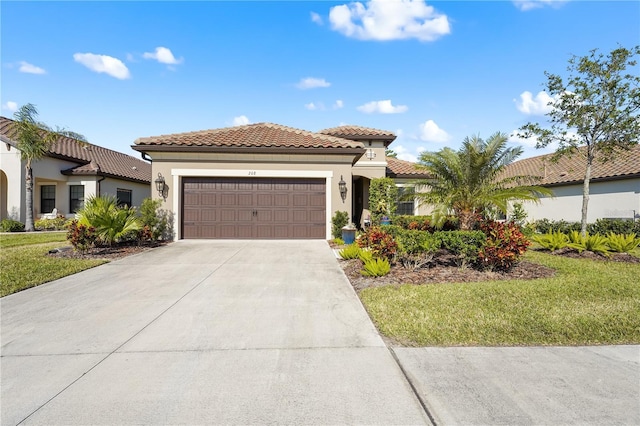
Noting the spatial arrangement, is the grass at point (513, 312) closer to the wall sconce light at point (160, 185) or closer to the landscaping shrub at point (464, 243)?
the landscaping shrub at point (464, 243)

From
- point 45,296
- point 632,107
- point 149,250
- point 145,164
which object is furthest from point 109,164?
point 632,107

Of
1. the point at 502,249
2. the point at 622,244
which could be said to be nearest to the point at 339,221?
the point at 502,249

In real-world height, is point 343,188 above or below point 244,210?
above

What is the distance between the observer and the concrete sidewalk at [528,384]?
2.50 metres

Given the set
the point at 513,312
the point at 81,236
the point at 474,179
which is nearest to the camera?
the point at 513,312

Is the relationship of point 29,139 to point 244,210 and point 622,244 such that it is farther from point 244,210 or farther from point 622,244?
point 622,244

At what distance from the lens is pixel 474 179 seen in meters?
7.85

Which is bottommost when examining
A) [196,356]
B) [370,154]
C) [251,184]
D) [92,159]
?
[196,356]

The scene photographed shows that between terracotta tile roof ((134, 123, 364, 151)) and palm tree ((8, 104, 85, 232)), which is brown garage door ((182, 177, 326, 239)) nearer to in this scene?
terracotta tile roof ((134, 123, 364, 151))

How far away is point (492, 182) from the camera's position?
802 cm

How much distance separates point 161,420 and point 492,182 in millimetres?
8235

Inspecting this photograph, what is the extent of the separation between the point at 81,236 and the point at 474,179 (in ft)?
35.7

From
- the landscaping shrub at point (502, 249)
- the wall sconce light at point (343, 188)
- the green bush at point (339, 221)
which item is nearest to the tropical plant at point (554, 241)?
the landscaping shrub at point (502, 249)

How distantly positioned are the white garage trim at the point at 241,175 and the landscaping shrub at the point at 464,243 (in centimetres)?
606
